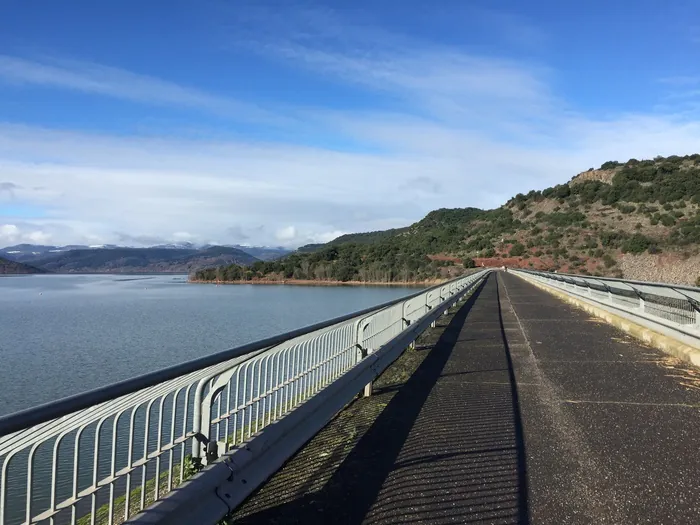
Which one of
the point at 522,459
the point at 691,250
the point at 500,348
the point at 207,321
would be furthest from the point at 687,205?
the point at 522,459

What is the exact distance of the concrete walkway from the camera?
423 centimetres

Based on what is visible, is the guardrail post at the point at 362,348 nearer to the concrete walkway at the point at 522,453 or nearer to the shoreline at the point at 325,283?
the concrete walkway at the point at 522,453

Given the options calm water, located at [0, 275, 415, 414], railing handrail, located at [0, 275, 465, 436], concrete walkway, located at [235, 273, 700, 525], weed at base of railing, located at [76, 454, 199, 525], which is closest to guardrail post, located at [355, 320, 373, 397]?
concrete walkway, located at [235, 273, 700, 525]

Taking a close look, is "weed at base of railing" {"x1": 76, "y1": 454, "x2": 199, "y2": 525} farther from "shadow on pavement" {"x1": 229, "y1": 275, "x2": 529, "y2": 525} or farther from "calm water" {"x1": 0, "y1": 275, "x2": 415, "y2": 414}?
"calm water" {"x1": 0, "y1": 275, "x2": 415, "y2": 414}

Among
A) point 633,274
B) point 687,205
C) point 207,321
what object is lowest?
point 207,321

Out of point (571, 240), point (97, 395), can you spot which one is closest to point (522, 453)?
point (97, 395)

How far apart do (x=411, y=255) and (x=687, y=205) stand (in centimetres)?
6201

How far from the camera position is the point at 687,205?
232ft

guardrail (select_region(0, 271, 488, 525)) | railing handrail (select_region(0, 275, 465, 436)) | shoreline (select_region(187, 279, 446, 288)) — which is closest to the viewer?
railing handrail (select_region(0, 275, 465, 436))

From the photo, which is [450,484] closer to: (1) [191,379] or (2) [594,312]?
(1) [191,379]

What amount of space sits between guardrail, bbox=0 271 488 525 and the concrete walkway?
0.45 m

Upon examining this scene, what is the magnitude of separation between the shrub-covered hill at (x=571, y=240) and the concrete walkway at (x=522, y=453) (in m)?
26.5

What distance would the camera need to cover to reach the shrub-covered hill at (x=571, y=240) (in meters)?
54.9

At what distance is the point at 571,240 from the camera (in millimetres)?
91625
